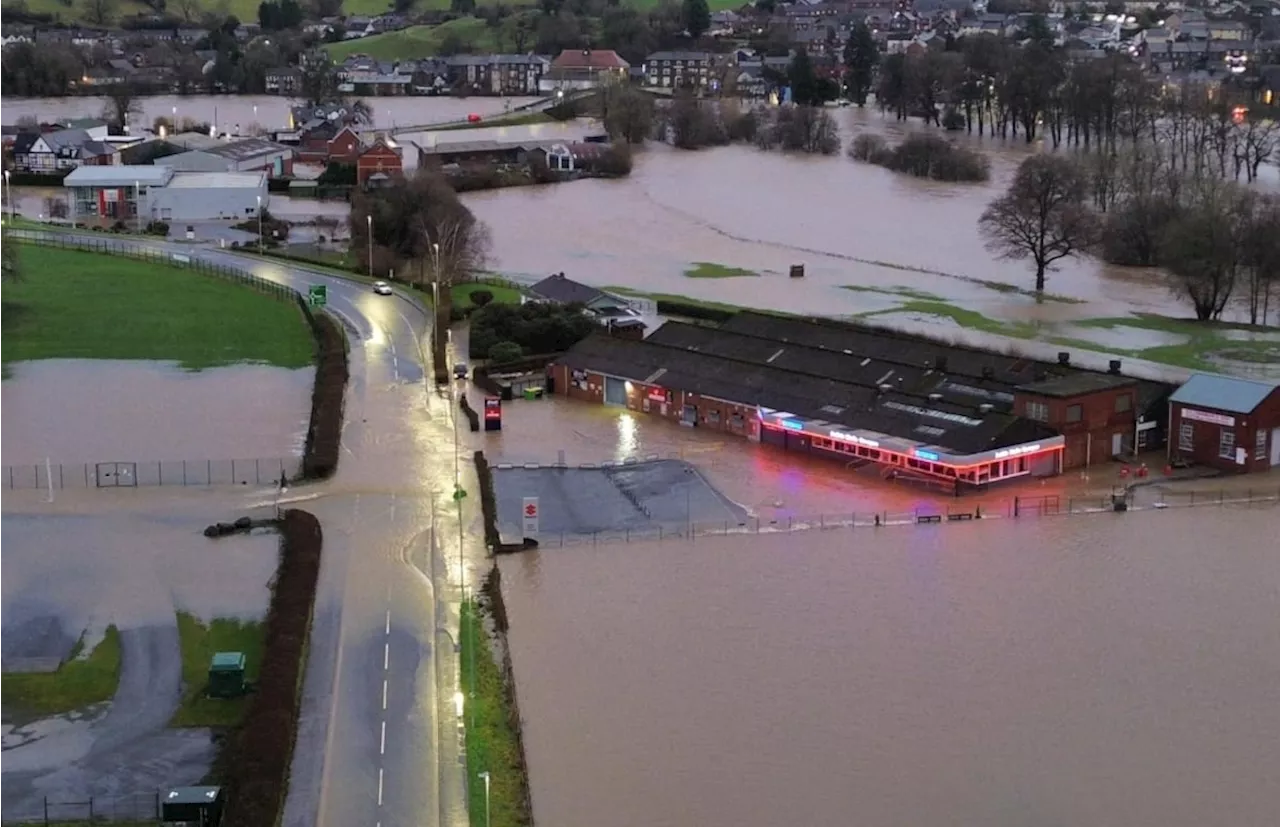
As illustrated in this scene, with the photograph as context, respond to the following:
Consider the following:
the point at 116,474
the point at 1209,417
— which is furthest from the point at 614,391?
the point at 1209,417

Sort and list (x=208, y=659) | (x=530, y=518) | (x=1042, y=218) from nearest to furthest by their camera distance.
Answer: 1. (x=208, y=659)
2. (x=530, y=518)
3. (x=1042, y=218)

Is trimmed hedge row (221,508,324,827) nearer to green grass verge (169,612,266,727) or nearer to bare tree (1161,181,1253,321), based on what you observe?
green grass verge (169,612,266,727)

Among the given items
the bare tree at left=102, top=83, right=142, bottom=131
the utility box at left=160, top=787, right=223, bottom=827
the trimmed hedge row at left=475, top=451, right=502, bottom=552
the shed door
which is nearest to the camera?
the utility box at left=160, top=787, right=223, bottom=827

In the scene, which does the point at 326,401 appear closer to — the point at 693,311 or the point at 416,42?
the point at 693,311

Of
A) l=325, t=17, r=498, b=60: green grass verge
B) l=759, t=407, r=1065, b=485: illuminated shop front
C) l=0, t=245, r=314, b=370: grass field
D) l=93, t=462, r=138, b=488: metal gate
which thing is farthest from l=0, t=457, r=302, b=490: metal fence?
l=325, t=17, r=498, b=60: green grass verge

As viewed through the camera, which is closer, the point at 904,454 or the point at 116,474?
the point at 116,474

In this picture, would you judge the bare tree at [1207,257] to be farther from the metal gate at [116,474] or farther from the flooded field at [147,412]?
the metal gate at [116,474]
